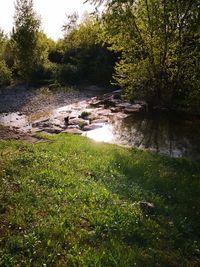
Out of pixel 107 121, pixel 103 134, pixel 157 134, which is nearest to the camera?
pixel 157 134

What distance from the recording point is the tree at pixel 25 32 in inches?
1610

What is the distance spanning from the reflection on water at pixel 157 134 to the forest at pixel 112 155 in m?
0.08

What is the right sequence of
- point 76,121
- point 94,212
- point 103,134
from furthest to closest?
point 76,121 < point 103,134 < point 94,212

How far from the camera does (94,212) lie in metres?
9.42

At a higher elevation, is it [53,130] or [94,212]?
[94,212]

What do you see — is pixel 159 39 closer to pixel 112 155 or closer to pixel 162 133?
pixel 162 133

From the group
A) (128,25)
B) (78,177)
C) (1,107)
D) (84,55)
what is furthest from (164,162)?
(84,55)

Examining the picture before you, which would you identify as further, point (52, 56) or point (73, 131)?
point (52, 56)

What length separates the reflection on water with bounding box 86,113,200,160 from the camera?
1988cm

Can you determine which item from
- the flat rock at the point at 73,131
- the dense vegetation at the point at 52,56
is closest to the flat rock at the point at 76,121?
the flat rock at the point at 73,131

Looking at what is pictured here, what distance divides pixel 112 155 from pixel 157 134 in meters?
7.69

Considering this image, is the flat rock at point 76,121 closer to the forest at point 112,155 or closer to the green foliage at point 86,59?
the forest at point 112,155

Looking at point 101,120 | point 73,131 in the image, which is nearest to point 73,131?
point 73,131

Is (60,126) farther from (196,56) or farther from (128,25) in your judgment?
(196,56)
